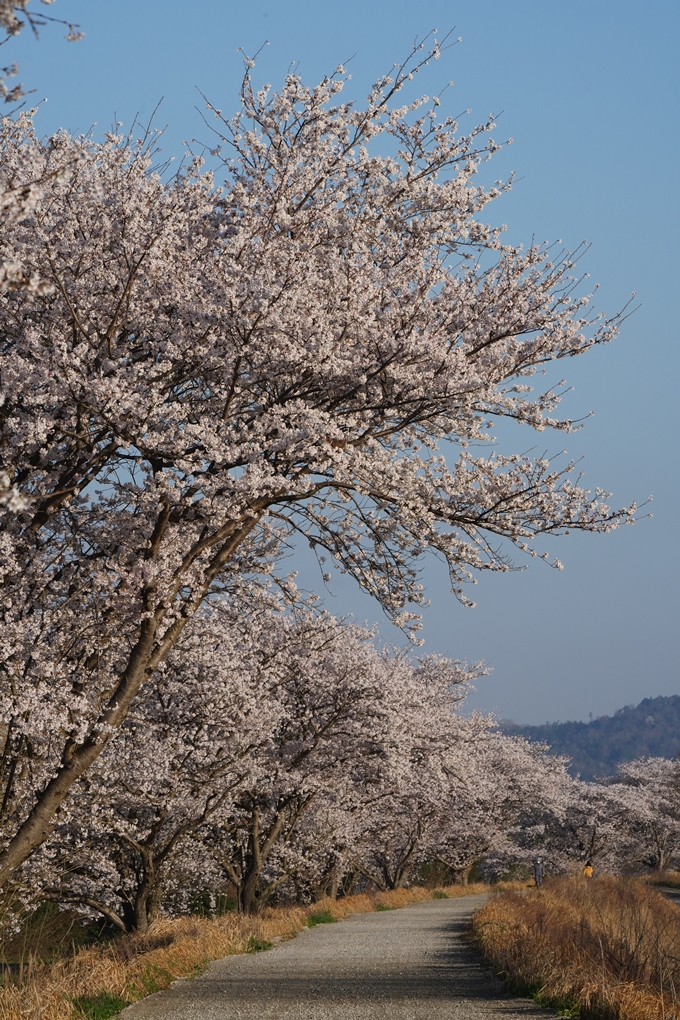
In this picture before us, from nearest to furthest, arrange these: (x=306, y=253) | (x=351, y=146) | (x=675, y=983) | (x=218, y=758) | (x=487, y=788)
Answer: (x=675, y=983), (x=306, y=253), (x=351, y=146), (x=218, y=758), (x=487, y=788)

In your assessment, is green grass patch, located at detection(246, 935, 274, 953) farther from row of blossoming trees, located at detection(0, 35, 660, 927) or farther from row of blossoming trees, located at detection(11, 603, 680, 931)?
row of blossoming trees, located at detection(0, 35, 660, 927)

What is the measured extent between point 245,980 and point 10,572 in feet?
21.3

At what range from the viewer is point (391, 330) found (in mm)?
8938

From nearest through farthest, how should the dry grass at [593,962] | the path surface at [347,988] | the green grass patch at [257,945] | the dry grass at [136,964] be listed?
the dry grass at [593,962], the dry grass at [136,964], the path surface at [347,988], the green grass patch at [257,945]

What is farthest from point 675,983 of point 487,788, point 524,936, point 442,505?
point 487,788

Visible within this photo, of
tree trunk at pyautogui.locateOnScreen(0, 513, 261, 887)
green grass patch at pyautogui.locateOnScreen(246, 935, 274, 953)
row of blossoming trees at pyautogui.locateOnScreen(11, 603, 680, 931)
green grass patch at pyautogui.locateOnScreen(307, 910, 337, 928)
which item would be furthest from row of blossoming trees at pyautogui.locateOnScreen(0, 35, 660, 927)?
green grass patch at pyautogui.locateOnScreen(307, 910, 337, 928)

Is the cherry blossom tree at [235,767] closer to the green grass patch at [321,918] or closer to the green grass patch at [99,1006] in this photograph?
the green grass patch at [321,918]

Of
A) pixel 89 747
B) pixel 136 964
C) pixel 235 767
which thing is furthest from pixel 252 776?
pixel 89 747

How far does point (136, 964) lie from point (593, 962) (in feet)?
19.9

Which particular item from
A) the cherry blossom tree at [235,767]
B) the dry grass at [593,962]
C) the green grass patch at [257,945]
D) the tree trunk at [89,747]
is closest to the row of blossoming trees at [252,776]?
the cherry blossom tree at [235,767]

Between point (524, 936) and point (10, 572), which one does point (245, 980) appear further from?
point (10, 572)

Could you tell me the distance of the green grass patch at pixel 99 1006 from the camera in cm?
864

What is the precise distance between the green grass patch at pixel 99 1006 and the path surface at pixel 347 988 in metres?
0.19

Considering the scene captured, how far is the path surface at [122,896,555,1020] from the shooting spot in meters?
8.90
